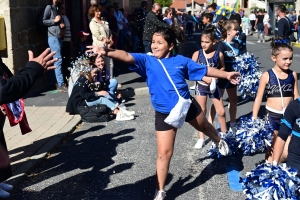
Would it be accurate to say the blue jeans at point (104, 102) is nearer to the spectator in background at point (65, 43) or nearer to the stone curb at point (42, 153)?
the stone curb at point (42, 153)

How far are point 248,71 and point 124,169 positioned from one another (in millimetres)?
3321

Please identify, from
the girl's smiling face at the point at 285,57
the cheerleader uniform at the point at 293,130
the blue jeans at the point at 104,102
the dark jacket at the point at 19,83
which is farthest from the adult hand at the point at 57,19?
the cheerleader uniform at the point at 293,130

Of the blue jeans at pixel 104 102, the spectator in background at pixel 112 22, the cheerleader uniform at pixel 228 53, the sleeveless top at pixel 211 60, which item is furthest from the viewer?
the spectator in background at pixel 112 22

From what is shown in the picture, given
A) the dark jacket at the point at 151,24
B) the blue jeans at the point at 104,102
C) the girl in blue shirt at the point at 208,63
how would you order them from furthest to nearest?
the dark jacket at the point at 151,24, the blue jeans at the point at 104,102, the girl in blue shirt at the point at 208,63

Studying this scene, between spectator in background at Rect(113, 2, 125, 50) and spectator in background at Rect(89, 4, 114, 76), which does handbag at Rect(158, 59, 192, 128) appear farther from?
spectator in background at Rect(113, 2, 125, 50)

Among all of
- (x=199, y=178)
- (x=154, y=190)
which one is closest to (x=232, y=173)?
(x=199, y=178)

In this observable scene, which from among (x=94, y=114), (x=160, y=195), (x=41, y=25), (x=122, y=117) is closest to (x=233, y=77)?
(x=160, y=195)

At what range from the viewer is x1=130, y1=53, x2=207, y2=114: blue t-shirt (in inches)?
180

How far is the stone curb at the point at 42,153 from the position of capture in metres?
5.32

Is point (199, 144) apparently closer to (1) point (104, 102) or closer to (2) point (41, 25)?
(1) point (104, 102)

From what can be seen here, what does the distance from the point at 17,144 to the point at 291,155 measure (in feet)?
13.3

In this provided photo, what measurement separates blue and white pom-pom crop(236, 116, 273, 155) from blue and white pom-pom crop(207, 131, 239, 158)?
0.12 m

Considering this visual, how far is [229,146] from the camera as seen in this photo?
6082 mm

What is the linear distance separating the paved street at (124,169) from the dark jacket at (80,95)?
22.4 inches
